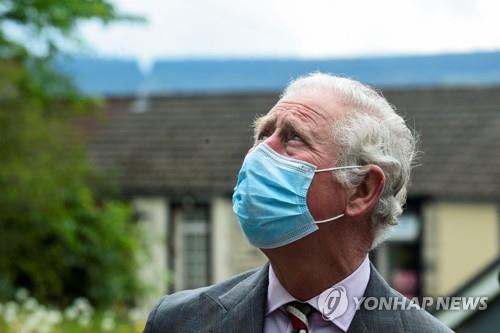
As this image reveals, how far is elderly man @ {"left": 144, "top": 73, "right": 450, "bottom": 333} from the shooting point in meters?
2.77

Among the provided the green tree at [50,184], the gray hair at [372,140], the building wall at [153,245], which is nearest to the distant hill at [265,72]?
the green tree at [50,184]

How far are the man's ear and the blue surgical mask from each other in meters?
0.05

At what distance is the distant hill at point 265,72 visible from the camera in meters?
7.76

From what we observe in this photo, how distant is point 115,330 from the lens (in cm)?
830

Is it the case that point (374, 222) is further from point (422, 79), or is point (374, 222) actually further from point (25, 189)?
point (25, 189)

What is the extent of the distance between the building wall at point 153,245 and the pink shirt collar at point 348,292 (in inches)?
416

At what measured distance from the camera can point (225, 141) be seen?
19.1 m

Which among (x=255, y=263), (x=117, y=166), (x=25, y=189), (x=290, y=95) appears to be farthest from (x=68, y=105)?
(x=290, y=95)

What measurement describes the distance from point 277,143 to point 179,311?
1.81 ft

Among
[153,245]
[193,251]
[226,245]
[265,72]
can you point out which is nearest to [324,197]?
[265,72]

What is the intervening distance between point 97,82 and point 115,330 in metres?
7.95

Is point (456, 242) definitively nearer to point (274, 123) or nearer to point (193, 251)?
point (193, 251)

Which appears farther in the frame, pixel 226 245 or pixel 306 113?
pixel 226 245
